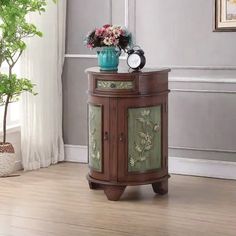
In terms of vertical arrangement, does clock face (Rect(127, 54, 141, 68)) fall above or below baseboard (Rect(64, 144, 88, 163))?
above

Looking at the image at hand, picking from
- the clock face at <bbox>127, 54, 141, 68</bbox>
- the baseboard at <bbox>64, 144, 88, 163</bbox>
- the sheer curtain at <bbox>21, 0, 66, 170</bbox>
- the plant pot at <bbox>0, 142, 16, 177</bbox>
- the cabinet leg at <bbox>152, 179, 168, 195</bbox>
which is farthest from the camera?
the baseboard at <bbox>64, 144, 88, 163</bbox>

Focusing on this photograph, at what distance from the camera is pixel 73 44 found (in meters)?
6.06

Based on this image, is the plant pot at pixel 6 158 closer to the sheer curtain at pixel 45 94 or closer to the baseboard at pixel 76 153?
the sheer curtain at pixel 45 94

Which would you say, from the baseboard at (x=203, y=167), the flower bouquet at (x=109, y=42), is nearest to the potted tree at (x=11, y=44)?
the flower bouquet at (x=109, y=42)

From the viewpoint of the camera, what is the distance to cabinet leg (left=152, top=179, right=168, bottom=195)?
4.96 m

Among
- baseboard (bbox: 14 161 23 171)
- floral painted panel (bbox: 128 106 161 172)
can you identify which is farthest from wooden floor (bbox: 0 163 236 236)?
floral painted panel (bbox: 128 106 161 172)

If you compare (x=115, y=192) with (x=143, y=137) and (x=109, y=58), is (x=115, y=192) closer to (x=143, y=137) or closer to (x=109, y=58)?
(x=143, y=137)

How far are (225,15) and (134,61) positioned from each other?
1000mm

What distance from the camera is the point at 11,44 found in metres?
5.42

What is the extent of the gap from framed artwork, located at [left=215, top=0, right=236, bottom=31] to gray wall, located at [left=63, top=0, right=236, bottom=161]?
6cm

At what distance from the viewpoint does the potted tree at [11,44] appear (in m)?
5.23

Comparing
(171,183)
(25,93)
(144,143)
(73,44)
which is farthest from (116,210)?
(73,44)

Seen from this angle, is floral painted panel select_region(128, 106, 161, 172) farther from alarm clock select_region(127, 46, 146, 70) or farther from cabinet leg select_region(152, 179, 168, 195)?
alarm clock select_region(127, 46, 146, 70)

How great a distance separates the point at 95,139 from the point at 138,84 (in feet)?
1.83
